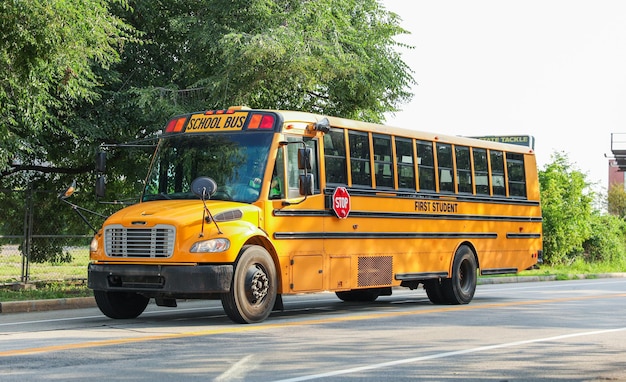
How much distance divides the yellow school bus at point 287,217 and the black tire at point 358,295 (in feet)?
0.14

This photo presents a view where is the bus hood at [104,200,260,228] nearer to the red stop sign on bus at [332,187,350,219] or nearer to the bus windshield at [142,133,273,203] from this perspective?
the bus windshield at [142,133,273,203]

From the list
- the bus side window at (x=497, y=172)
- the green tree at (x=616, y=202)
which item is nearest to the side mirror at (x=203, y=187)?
the bus side window at (x=497, y=172)

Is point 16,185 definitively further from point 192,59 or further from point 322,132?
point 322,132

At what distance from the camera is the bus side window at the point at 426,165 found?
16953 millimetres

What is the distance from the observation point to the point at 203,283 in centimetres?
1236

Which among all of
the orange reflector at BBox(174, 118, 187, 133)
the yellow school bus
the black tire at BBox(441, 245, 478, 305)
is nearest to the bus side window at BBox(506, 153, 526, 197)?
the yellow school bus

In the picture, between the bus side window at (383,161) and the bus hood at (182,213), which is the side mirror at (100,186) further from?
the bus side window at (383,161)

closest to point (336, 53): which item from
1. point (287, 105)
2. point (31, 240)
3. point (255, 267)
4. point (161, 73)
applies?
point (287, 105)

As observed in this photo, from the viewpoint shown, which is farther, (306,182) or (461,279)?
(461,279)

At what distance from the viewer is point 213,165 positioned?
13750 mm

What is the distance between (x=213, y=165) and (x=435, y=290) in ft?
19.5

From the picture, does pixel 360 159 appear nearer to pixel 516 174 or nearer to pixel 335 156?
pixel 335 156

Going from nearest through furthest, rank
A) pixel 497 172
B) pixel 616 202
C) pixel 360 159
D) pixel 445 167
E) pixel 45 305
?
pixel 360 159
pixel 45 305
pixel 445 167
pixel 497 172
pixel 616 202

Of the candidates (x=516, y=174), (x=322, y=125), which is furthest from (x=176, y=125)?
(x=516, y=174)
